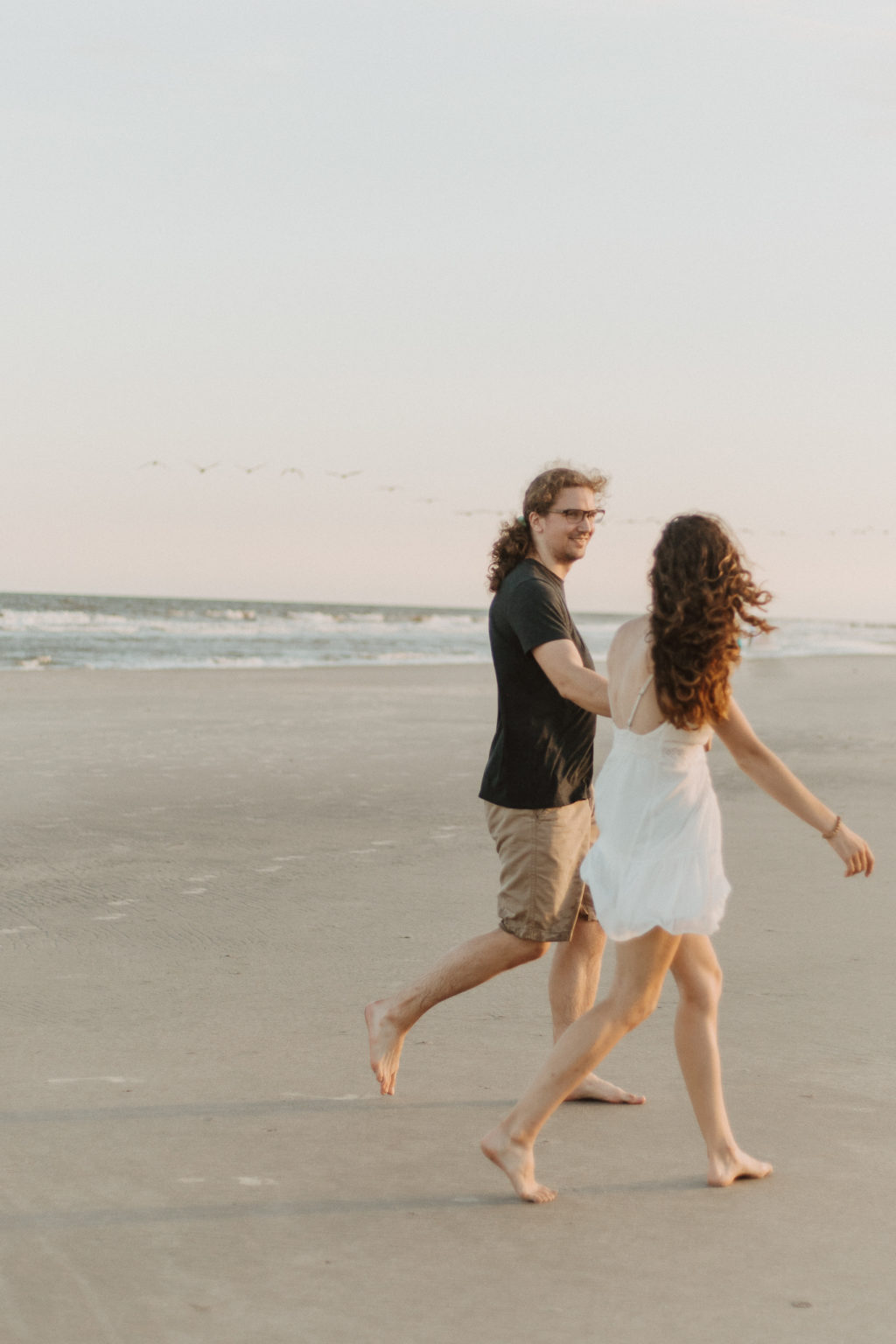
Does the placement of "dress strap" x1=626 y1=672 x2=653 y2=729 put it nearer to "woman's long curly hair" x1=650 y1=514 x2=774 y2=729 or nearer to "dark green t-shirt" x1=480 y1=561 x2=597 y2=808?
"woman's long curly hair" x1=650 y1=514 x2=774 y2=729

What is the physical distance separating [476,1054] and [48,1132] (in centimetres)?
136

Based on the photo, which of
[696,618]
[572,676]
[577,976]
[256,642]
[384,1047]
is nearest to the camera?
[696,618]

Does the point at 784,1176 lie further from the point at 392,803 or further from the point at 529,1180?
the point at 392,803

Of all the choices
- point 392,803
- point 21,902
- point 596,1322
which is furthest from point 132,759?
point 596,1322

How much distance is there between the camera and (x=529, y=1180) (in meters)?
3.16

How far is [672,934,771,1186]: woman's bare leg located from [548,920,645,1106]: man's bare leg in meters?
0.60

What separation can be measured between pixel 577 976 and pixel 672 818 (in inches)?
39.4

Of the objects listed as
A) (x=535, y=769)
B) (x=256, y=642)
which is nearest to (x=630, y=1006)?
(x=535, y=769)

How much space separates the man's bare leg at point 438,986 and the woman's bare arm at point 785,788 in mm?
877

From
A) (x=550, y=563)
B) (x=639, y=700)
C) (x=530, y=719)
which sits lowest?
(x=530, y=719)

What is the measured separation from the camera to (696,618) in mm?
2979

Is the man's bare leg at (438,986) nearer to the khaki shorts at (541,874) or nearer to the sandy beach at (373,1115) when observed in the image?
the khaki shorts at (541,874)

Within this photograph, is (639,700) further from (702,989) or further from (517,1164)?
(517,1164)

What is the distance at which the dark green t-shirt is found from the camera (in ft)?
11.8
